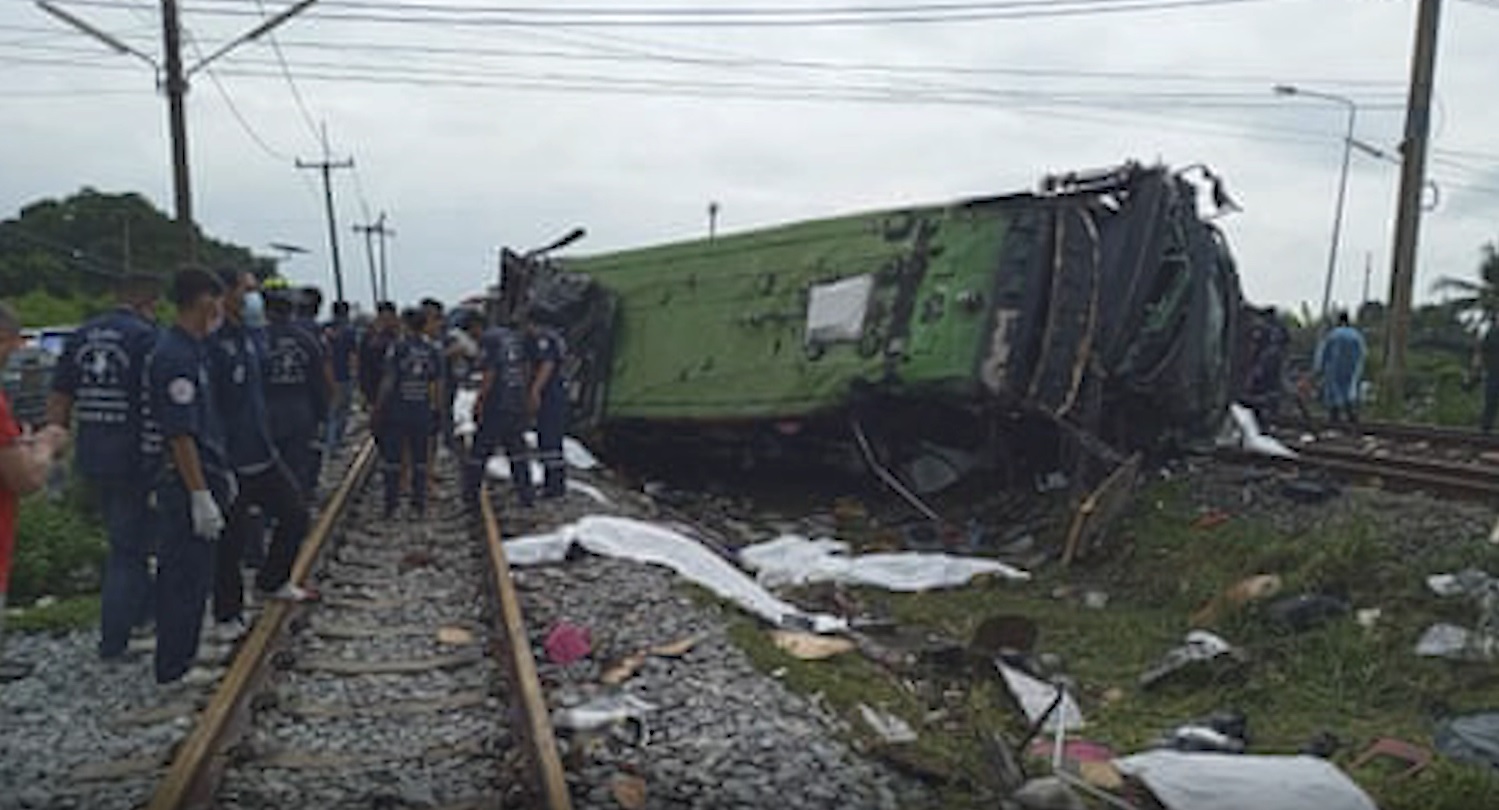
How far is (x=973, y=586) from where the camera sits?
27.8 feet

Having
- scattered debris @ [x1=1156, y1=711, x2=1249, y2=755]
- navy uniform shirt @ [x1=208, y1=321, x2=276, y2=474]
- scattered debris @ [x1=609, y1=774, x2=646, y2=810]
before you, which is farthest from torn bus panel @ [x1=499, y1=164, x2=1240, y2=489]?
scattered debris @ [x1=609, y1=774, x2=646, y2=810]

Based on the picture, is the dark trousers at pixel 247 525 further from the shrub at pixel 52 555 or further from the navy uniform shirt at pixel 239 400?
the shrub at pixel 52 555

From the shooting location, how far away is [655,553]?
7688 mm

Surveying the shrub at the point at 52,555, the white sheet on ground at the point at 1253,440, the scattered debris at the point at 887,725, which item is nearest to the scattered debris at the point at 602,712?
the scattered debris at the point at 887,725

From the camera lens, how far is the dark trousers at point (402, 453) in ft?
30.8

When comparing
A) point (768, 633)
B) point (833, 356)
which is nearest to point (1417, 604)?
point (768, 633)

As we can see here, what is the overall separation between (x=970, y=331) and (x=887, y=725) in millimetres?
5459

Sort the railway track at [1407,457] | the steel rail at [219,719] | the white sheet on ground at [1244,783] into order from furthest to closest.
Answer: the railway track at [1407,457], the white sheet on ground at [1244,783], the steel rail at [219,719]

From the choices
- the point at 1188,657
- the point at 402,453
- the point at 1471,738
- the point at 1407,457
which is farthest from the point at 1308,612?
the point at 402,453

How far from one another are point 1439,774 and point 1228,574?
3.44 meters

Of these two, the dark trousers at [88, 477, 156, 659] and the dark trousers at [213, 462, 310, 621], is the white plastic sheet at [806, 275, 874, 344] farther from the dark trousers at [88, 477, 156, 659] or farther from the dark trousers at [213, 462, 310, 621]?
the dark trousers at [88, 477, 156, 659]

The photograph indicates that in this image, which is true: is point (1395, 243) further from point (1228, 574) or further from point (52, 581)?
point (52, 581)

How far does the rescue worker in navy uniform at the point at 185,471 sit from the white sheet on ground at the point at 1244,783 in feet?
11.5

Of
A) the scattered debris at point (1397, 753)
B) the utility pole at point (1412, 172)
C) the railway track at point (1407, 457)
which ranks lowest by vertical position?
the scattered debris at point (1397, 753)
